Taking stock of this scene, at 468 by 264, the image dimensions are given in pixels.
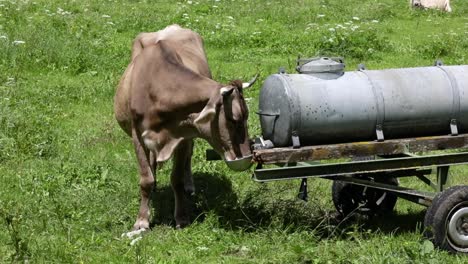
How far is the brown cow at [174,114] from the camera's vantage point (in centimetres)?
761

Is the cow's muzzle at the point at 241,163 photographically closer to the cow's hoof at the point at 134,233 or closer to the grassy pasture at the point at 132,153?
the grassy pasture at the point at 132,153

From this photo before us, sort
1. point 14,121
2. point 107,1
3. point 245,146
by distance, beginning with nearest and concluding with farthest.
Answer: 1. point 245,146
2. point 14,121
3. point 107,1

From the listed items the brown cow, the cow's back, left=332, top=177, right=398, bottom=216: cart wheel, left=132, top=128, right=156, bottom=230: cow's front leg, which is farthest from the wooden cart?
the cow's back

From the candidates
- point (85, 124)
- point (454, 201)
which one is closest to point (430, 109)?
point (454, 201)

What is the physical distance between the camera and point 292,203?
8555 mm

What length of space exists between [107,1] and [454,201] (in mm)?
15351

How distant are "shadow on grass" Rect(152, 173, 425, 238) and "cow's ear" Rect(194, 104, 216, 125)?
42.5 inches

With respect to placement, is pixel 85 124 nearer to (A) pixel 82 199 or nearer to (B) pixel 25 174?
(B) pixel 25 174

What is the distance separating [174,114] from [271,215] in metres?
1.40

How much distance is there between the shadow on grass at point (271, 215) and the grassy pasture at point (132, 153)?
0.02m

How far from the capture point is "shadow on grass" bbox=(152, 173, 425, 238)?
26.4 ft

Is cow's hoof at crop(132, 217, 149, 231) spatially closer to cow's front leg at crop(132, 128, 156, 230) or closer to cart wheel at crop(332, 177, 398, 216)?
cow's front leg at crop(132, 128, 156, 230)

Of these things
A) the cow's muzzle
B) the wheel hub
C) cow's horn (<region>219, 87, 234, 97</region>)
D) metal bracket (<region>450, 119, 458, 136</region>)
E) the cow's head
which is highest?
cow's horn (<region>219, 87, 234, 97</region>)

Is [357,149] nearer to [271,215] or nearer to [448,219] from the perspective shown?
[448,219]
